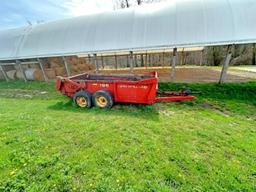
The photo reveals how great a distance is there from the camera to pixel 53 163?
3.58 m

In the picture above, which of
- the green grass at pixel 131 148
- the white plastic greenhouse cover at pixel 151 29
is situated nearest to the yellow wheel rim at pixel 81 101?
the green grass at pixel 131 148

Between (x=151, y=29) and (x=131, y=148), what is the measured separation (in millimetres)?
7365

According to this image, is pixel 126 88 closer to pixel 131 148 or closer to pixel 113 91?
pixel 113 91

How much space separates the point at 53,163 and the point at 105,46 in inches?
306

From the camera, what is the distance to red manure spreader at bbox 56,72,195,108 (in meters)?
6.30

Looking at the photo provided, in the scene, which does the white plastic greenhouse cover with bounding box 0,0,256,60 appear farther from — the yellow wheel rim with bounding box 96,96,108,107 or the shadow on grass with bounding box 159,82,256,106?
the yellow wheel rim with bounding box 96,96,108,107

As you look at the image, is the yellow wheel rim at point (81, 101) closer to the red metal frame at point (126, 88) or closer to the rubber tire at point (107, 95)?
the red metal frame at point (126, 88)

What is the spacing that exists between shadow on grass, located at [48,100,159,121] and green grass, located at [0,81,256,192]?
3 cm

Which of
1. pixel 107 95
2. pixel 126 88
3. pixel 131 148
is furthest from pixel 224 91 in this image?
pixel 131 148

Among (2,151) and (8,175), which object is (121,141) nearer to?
(8,175)

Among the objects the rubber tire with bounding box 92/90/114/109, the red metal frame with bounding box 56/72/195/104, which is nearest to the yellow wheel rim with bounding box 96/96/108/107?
the rubber tire with bounding box 92/90/114/109

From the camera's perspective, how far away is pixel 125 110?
6594mm

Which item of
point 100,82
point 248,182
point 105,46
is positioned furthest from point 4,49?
point 248,182

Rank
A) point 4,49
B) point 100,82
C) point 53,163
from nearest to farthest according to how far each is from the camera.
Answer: point 53,163
point 100,82
point 4,49
